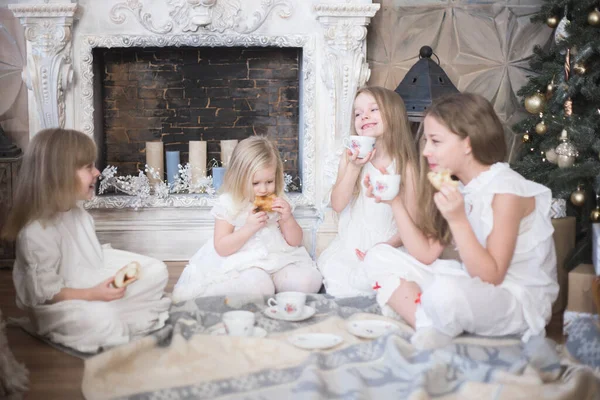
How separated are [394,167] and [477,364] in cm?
108

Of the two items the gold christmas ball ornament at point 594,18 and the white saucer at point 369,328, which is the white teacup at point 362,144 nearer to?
the white saucer at point 369,328

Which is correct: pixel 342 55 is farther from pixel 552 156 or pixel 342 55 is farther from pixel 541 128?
pixel 552 156

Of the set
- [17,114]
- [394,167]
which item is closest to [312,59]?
[394,167]

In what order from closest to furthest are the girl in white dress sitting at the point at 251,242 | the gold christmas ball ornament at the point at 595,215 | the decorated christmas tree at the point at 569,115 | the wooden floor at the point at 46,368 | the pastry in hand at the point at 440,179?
the wooden floor at the point at 46,368, the pastry in hand at the point at 440,179, the girl in white dress sitting at the point at 251,242, the gold christmas ball ornament at the point at 595,215, the decorated christmas tree at the point at 569,115

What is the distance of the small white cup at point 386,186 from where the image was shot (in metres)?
2.35

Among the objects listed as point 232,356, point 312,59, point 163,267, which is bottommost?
point 232,356

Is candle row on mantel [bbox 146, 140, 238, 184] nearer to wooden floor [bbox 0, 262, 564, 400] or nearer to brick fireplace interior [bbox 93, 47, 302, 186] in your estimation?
brick fireplace interior [bbox 93, 47, 302, 186]

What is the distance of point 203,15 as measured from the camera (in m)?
3.71

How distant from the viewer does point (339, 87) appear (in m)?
3.75

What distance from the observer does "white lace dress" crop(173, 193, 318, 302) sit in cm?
282

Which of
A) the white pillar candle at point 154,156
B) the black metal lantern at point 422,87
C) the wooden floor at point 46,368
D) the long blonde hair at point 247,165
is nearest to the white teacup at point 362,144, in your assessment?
the long blonde hair at point 247,165

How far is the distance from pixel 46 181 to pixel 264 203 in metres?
0.81

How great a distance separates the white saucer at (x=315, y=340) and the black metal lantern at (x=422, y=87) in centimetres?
154

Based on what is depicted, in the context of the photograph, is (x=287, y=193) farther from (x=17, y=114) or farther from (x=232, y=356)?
(x=232, y=356)
